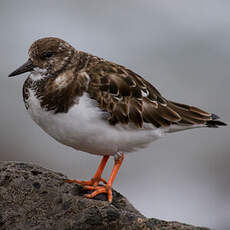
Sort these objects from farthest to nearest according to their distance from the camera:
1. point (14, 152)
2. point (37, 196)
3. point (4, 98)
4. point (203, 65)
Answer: point (203, 65) < point (4, 98) < point (14, 152) < point (37, 196)

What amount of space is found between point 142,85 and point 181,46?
6867 millimetres

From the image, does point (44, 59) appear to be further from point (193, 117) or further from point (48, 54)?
point (193, 117)

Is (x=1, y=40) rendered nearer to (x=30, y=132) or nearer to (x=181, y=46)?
(x=30, y=132)

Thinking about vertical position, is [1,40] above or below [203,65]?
below

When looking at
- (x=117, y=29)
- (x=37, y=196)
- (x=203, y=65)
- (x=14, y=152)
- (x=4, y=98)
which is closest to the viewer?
(x=37, y=196)

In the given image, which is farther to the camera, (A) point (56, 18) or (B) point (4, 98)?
(A) point (56, 18)

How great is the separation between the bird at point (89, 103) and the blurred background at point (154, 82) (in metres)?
3.85

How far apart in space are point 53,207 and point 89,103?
0.93m

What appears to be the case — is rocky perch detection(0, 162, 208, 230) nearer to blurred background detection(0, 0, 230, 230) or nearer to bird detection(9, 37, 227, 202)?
bird detection(9, 37, 227, 202)

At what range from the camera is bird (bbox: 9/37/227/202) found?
4.64 metres

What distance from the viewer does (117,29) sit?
Answer: 1249 cm

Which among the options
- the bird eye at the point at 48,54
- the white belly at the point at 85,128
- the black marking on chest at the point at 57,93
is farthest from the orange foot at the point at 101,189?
the bird eye at the point at 48,54

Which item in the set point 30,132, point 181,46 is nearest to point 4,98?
point 30,132

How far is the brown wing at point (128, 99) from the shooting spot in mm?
4836
